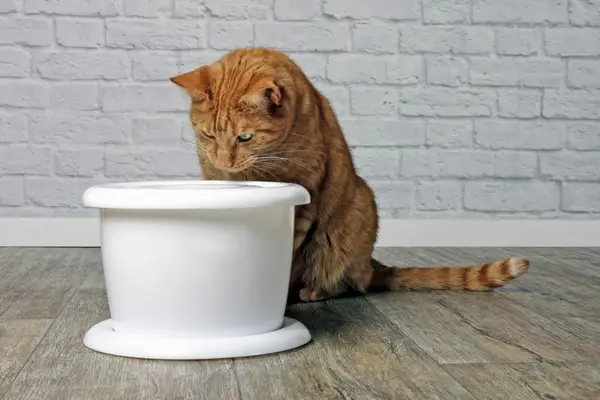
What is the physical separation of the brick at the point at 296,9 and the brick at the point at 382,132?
1.13 feet

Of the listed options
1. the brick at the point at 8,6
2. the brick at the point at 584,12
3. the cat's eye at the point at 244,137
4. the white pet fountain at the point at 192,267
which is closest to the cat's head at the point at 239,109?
the cat's eye at the point at 244,137

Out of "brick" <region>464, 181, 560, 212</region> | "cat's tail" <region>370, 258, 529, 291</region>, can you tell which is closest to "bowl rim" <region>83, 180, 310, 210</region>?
"cat's tail" <region>370, 258, 529, 291</region>

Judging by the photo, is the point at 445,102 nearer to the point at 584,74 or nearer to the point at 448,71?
the point at 448,71

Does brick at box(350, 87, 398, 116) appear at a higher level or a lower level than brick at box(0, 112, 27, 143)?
higher

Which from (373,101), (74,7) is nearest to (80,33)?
(74,7)

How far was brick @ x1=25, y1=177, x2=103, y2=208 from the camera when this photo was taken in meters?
2.63

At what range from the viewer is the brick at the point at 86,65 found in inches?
103

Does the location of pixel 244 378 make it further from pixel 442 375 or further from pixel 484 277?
pixel 484 277

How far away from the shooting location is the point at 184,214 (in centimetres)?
121

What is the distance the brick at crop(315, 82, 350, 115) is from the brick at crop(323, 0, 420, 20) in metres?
0.22

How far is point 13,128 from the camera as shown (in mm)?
2633

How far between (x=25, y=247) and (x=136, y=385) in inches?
64.9

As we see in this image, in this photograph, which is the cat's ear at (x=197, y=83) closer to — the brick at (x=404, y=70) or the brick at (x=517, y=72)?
the brick at (x=404, y=70)

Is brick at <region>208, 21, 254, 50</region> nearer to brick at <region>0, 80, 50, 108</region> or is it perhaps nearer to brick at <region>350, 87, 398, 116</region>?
brick at <region>350, 87, 398, 116</region>
